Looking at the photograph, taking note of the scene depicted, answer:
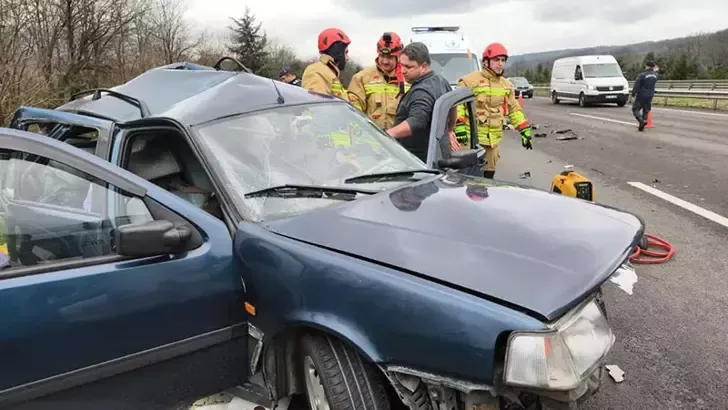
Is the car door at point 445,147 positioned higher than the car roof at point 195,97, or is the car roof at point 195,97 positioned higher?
the car roof at point 195,97

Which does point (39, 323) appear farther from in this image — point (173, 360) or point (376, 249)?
point (376, 249)

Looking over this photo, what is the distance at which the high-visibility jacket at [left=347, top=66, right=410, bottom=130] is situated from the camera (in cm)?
526

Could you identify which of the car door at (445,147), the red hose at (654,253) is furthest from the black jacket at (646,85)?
the car door at (445,147)

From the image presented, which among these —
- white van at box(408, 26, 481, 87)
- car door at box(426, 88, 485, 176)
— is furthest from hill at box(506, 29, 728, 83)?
car door at box(426, 88, 485, 176)

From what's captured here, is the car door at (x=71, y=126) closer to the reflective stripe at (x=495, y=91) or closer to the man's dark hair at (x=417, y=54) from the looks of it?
the man's dark hair at (x=417, y=54)

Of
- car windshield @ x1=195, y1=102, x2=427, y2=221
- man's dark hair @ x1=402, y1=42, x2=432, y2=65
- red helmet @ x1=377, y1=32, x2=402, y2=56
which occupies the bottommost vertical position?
car windshield @ x1=195, y1=102, x2=427, y2=221

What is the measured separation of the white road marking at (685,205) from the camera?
5948mm

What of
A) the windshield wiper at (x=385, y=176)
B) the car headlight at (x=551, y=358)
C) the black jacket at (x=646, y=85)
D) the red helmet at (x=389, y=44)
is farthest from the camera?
the black jacket at (x=646, y=85)

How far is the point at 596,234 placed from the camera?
2.22 metres

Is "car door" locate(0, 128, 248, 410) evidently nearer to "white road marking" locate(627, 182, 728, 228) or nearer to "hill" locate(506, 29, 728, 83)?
"white road marking" locate(627, 182, 728, 228)

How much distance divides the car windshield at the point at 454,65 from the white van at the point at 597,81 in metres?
12.9

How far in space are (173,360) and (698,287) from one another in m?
3.81

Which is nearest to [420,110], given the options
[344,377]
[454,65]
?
[344,377]

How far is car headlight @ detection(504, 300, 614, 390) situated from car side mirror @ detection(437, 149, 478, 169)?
1.69 metres
